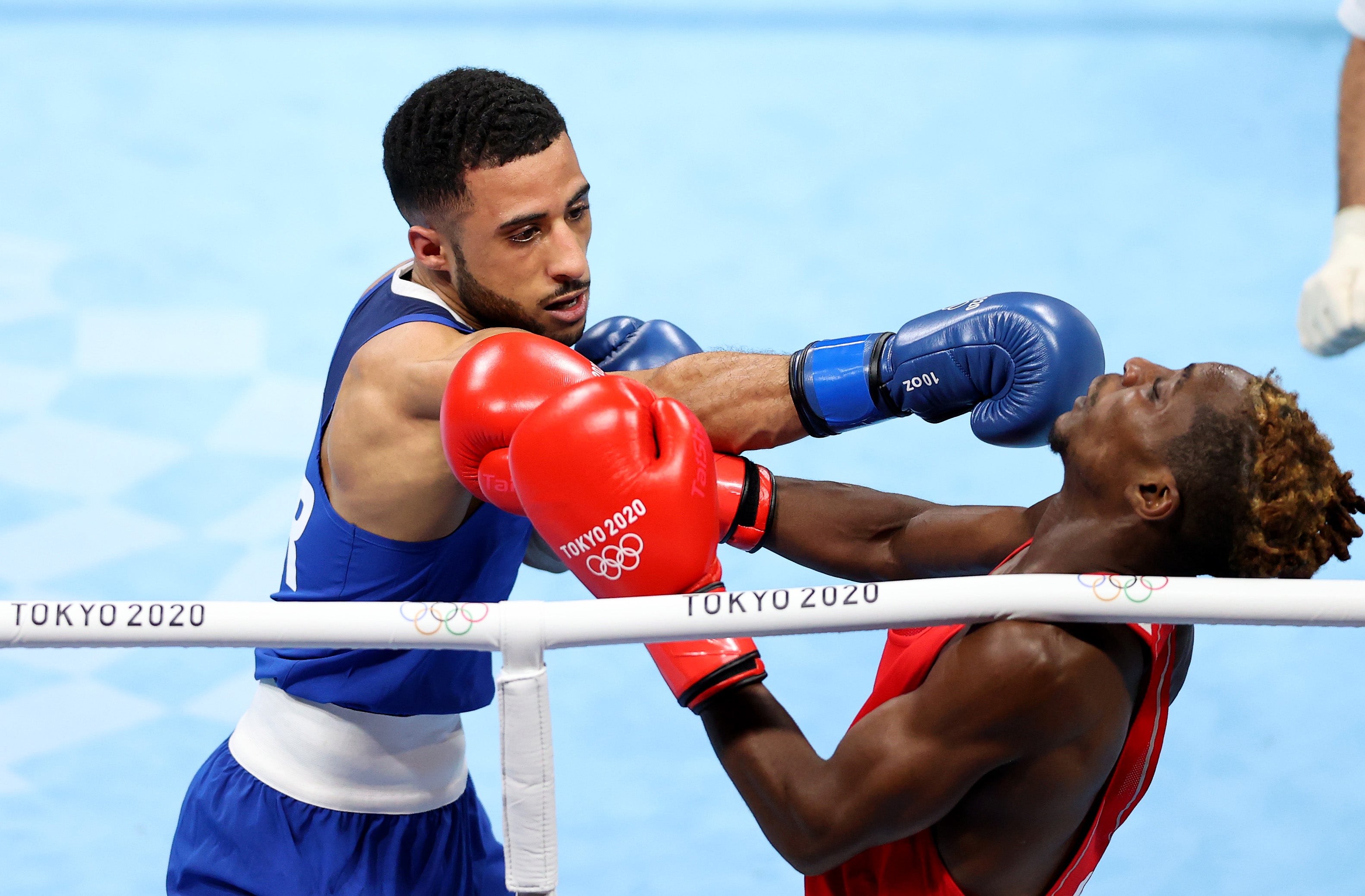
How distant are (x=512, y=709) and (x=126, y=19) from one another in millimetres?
7838

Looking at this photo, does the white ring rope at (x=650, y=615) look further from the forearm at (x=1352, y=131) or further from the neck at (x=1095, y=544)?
the forearm at (x=1352, y=131)

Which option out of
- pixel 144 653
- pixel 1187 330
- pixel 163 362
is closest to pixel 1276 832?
pixel 1187 330

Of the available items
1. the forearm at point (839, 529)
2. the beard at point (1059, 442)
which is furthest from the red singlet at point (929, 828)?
the forearm at point (839, 529)

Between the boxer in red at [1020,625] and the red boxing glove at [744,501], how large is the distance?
1.80 ft

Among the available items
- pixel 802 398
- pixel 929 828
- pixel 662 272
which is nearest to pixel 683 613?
pixel 929 828

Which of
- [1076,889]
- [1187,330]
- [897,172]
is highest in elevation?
[897,172]

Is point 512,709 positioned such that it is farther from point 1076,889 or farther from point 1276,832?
point 1276,832

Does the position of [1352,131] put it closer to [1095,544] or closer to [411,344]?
[1095,544]

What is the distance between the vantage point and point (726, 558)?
4676 mm

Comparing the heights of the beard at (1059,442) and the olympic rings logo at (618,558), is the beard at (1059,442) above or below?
above

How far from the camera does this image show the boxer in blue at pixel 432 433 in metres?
2.13

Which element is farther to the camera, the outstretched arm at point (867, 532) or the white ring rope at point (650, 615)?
the outstretched arm at point (867, 532)

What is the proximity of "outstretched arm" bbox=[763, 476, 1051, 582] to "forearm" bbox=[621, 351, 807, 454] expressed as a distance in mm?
144

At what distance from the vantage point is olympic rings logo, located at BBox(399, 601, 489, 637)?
1.51 metres
